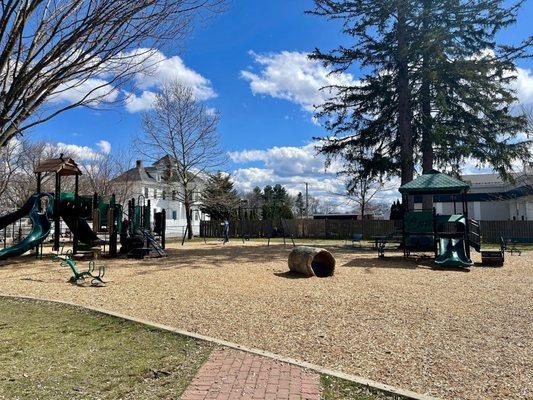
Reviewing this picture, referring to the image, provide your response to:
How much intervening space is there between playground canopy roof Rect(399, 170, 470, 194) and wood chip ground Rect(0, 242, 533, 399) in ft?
10.6

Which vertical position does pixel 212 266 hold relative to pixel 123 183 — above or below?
below

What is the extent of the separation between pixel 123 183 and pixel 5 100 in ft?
124

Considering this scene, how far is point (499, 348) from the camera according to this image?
17.2 ft

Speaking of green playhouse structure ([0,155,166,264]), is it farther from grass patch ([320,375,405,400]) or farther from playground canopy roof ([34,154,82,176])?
grass patch ([320,375,405,400])

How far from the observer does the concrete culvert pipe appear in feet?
37.8

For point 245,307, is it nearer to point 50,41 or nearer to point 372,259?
point 50,41

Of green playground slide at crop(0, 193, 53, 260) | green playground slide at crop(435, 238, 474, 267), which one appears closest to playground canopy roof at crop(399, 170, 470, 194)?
green playground slide at crop(435, 238, 474, 267)

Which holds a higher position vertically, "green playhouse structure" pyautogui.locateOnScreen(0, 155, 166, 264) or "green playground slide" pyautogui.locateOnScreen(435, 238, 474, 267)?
"green playhouse structure" pyautogui.locateOnScreen(0, 155, 166, 264)

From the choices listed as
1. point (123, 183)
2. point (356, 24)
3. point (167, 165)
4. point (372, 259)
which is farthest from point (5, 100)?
point (123, 183)

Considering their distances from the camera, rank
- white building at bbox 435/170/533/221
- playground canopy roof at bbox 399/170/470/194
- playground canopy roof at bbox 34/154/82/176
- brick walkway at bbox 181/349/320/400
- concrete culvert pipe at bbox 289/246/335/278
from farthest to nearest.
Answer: white building at bbox 435/170/533/221 → playground canopy roof at bbox 34/154/82/176 → playground canopy roof at bbox 399/170/470/194 → concrete culvert pipe at bbox 289/246/335/278 → brick walkway at bbox 181/349/320/400

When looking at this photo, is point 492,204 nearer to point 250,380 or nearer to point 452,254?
point 452,254

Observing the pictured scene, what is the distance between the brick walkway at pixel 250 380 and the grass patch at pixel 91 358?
160mm

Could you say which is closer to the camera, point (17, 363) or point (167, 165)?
point (17, 363)

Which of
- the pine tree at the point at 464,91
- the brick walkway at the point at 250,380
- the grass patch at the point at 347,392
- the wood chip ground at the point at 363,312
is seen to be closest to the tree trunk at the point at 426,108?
the pine tree at the point at 464,91
